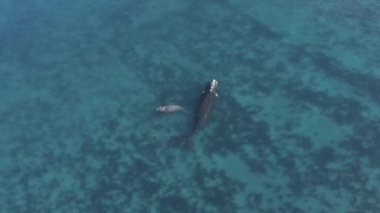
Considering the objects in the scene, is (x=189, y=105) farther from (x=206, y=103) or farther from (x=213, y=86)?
(x=213, y=86)

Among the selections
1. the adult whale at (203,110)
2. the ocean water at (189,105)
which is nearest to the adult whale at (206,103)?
the adult whale at (203,110)

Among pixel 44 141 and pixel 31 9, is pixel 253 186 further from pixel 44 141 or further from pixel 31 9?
pixel 31 9

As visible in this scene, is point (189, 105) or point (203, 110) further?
point (189, 105)

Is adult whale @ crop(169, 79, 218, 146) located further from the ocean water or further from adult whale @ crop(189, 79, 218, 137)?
the ocean water

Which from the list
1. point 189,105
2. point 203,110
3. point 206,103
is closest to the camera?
point 203,110

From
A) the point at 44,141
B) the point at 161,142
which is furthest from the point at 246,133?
the point at 44,141

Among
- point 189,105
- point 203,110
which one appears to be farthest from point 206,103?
point 189,105

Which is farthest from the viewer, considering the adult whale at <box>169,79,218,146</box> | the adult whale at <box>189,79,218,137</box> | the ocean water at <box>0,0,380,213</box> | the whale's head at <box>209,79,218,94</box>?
the whale's head at <box>209,79,218,94</box>

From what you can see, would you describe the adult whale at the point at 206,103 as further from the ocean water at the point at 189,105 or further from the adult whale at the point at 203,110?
the ocean water at the point at 189,105

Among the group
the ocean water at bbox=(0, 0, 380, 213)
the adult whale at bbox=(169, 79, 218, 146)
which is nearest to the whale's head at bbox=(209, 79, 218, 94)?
the adult whale at bbox=(169, 79, 218, 146)
